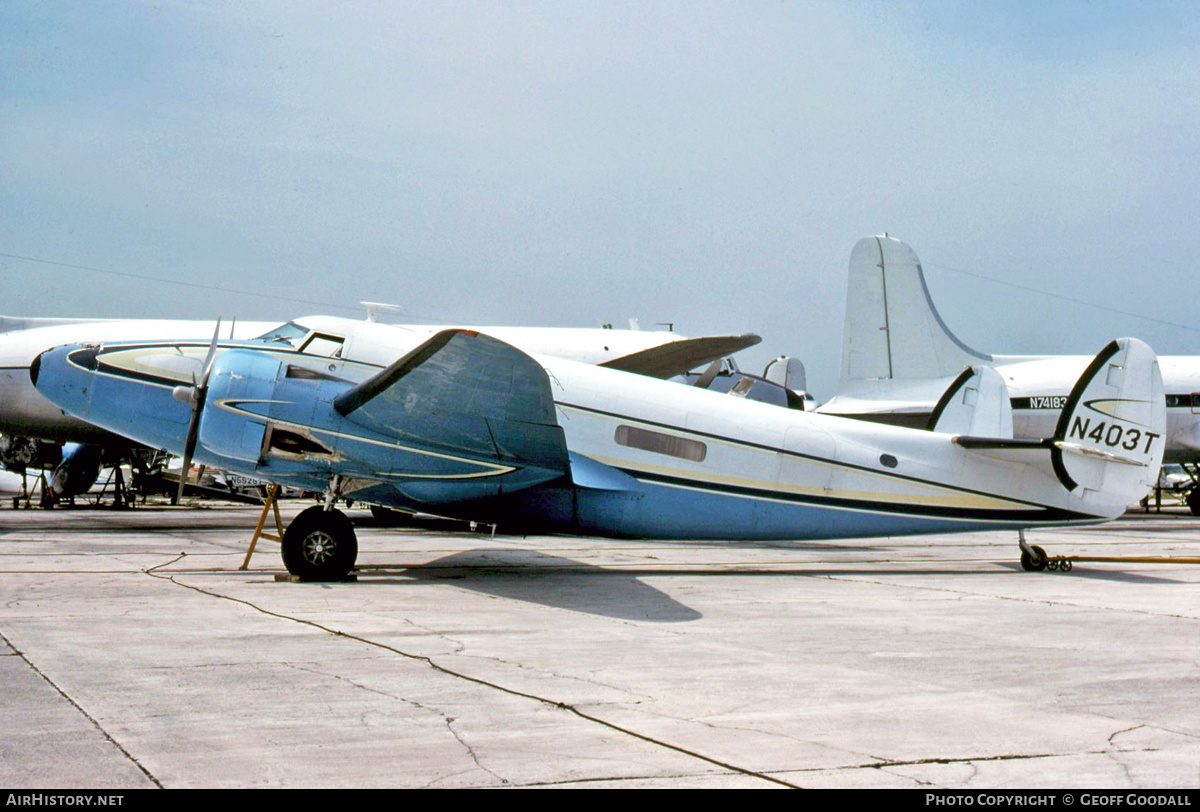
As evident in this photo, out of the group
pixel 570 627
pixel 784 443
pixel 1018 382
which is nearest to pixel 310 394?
pixel 570 627

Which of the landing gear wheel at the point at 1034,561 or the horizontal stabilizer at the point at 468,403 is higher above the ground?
the horizontal stabilizer at the point at 468,403

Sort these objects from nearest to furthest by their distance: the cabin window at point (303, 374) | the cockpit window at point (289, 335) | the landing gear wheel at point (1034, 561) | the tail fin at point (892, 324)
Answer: the cabin window at point (303, 374) < the cockpit window at point (289, 335) < the landing gear wheel at point (1034, 561) < the tail fin at point (892, 324)

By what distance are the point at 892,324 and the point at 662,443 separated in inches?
741

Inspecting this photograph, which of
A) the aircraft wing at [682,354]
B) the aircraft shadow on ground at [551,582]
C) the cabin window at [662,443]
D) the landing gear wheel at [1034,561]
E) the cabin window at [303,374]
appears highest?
the aircraft wing at [682,354]

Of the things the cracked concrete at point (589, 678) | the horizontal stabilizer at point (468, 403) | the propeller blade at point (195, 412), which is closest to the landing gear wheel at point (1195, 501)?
the cracked concrete at point (589, 678)

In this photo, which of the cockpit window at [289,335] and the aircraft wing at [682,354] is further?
the aircraft wing at [682,354]

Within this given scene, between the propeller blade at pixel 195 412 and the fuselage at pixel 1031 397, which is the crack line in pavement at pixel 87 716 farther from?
the fuselage at pixel 1031 397

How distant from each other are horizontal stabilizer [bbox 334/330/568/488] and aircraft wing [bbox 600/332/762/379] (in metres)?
13.0

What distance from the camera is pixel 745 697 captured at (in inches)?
301

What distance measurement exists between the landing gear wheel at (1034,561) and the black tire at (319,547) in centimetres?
1011

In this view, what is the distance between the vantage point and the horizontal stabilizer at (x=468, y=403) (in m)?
12.8

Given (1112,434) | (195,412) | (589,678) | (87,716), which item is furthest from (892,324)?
(87,716)

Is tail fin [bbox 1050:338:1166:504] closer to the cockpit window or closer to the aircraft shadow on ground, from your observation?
the aircraft shadow on ground
